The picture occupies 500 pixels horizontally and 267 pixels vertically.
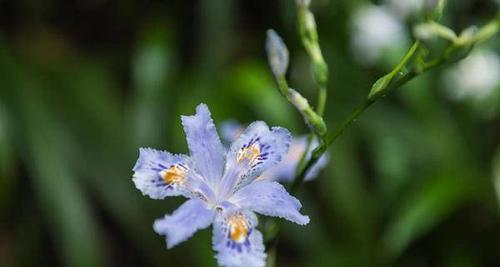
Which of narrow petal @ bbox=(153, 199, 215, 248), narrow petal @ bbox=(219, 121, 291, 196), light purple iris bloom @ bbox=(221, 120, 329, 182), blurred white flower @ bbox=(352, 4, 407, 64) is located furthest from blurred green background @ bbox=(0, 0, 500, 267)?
narrow petal @ bbox=(153, 199, 215, 248)

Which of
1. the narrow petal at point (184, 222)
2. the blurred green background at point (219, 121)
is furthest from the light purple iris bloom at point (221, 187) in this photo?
the blurred green background at point (219, 121)

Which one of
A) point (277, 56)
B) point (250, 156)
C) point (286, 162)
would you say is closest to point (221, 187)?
point (250, 156)

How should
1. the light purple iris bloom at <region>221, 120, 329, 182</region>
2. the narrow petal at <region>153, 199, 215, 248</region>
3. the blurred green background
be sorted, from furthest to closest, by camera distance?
1. the blurred green background
2. the light purple iris bloom at <region>221, 120, 329, 182</region>
3. the narrow petal at <region>153, 199, 215, 248</region>

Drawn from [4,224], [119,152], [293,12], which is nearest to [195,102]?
[119,152]

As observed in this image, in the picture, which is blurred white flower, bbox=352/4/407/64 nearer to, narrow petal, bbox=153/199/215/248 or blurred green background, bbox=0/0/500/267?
blurred green background, bbox=0/0/500/267

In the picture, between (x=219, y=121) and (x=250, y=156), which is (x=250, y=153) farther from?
(x=219, y=121)

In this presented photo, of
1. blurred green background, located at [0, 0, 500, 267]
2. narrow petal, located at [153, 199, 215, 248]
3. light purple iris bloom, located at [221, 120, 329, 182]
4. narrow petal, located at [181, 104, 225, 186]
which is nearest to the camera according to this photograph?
narrow petal, located at [153, 199, 215, 248]

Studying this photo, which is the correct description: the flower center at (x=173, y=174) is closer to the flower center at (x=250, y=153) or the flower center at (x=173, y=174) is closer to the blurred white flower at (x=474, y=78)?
the flower center at (x=250, y=153)
